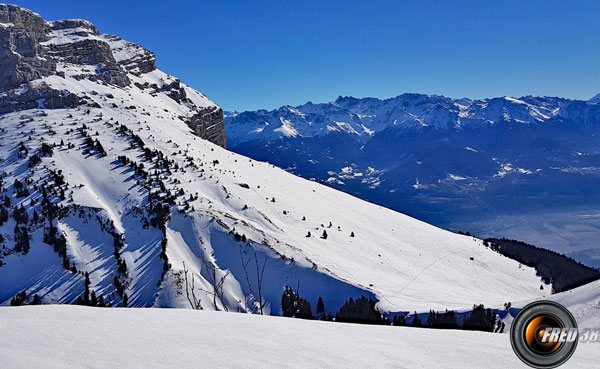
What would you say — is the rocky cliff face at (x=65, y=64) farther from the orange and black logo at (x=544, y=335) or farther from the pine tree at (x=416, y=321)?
the orange and black logo at (x=544, y=335)

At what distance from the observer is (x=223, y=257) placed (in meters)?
60.2

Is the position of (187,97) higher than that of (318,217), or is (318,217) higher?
(187,97)

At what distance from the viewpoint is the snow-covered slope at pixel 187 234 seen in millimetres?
55812

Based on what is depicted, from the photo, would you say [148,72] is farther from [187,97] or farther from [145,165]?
[145,165]

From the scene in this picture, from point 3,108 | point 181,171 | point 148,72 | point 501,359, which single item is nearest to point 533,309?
point 501,359

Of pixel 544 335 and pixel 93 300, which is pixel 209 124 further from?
pixel 544 335

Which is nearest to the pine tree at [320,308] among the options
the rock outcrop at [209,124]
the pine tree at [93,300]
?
the pine tree at [93,300]

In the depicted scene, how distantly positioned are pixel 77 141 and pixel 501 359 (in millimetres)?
101043

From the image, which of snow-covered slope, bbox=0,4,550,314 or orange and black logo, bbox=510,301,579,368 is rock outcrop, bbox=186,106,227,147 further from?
orange and black logo, bbox=510,301,579,368

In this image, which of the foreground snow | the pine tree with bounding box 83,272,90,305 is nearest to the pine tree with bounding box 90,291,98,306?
the pine tree with bounding box 83,272,90,305

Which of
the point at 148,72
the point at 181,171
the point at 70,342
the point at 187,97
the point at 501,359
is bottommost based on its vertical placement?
the point at 70,342

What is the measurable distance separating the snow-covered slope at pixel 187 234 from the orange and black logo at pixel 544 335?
45.0 metres

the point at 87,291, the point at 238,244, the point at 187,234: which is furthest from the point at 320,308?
the point at 87,291

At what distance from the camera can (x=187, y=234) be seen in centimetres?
6284
